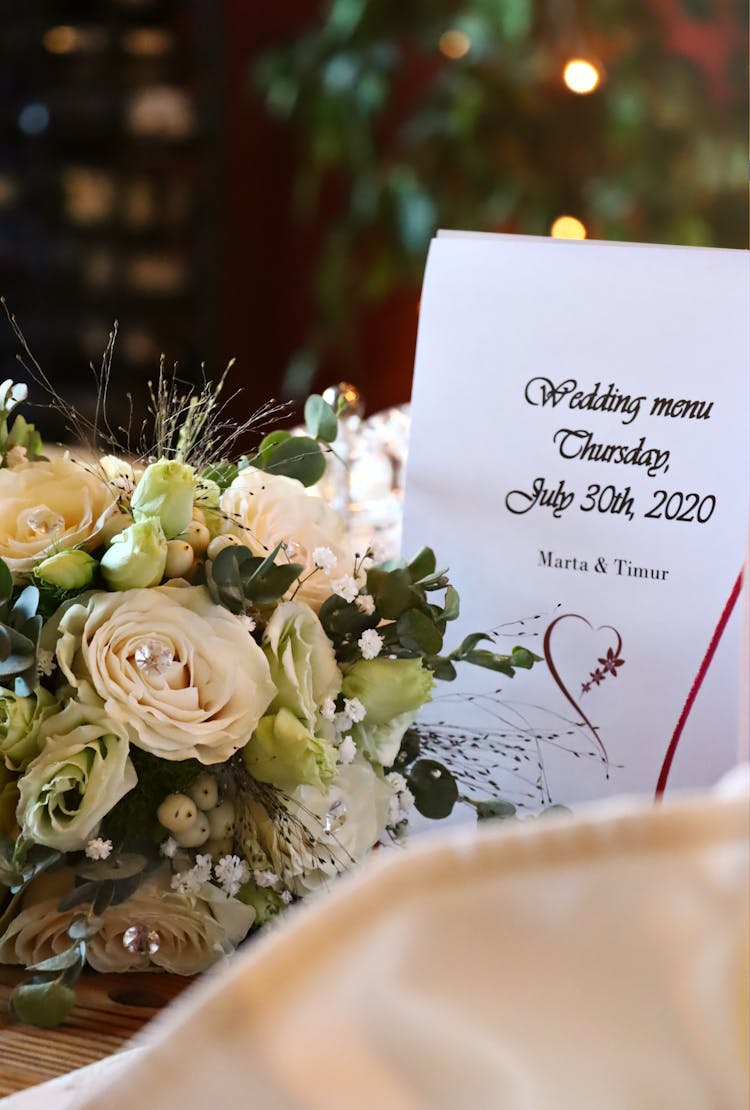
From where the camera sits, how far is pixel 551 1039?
0.20 meters

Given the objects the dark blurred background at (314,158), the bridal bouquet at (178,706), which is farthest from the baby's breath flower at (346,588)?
the dark blurred background at (314,158)

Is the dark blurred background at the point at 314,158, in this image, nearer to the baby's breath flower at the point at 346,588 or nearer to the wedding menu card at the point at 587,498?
the wedding menu card at the point at 587,498

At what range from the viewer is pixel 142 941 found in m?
0.64

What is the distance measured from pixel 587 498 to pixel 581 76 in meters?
2.59

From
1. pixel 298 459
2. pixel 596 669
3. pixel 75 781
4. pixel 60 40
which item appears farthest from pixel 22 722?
pixel 60 40

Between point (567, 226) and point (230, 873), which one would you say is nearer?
point (230, 873)

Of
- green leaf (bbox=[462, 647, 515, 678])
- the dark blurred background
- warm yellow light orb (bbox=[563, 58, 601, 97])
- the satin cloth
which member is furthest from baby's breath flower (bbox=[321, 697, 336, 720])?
warm yellow light orb (bbox=[563, 58, 601, 97])

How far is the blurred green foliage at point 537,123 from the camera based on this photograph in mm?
3061

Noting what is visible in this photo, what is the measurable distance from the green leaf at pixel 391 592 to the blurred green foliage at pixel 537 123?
2518mm

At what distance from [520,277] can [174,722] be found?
0.37 metres

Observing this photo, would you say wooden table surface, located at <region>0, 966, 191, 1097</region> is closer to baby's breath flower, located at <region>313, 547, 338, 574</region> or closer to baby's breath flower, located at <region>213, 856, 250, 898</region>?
baby's breath flower, located at <region>213, 856, 250, 898</region>

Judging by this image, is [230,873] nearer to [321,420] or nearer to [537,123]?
[321,420]

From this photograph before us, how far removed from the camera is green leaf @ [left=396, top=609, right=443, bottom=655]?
68 centimetres

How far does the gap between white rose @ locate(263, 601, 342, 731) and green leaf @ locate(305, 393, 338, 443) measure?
8.2 inches
